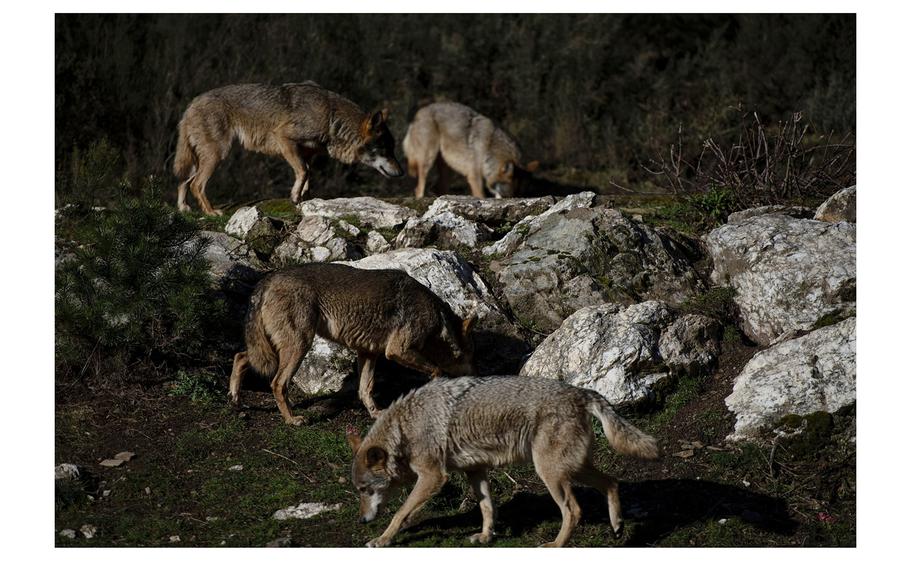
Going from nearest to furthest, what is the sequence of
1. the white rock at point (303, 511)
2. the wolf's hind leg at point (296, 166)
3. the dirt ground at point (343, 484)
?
the dirt ground at point (343, 484), the white rock at point (303, 511), the wolf's hind leg at point (296, 166)

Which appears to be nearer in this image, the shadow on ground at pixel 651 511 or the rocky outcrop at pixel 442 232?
the shadow on ground at pixel 651 511

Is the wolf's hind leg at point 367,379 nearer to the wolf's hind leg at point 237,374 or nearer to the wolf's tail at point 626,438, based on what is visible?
the wolf's hind leg at point 237,374

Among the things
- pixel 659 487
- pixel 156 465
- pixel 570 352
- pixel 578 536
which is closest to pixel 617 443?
pixel 578 536

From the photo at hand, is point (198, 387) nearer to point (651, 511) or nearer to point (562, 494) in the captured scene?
point (562, 494)

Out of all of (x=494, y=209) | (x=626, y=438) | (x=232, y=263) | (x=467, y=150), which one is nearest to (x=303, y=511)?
(x=626, y=438)

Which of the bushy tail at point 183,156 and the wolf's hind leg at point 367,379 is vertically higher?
the bushy tail at point 183,156

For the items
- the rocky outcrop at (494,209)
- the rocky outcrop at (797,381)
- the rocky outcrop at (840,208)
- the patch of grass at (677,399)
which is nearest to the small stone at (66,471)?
the patch of grass at (677,399)

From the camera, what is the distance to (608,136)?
71.9 ft

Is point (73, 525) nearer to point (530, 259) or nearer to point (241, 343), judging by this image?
point (241, 343)

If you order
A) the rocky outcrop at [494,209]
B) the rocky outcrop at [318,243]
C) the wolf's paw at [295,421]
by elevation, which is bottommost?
the wolf's paw at [295,421]

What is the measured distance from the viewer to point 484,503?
22.7ft

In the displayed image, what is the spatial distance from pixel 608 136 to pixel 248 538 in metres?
16.6

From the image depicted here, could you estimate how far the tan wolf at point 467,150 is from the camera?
18.0 meters

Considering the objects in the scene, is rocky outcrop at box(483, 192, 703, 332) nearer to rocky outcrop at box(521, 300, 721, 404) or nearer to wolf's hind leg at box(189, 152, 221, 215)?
rocky outcrop at box(521, 300, 721, 404)
